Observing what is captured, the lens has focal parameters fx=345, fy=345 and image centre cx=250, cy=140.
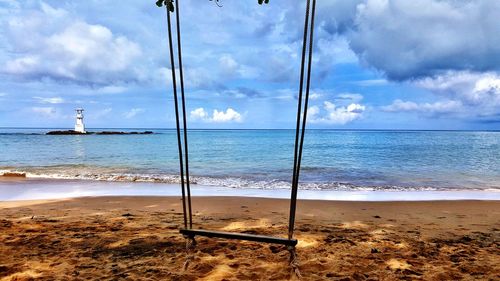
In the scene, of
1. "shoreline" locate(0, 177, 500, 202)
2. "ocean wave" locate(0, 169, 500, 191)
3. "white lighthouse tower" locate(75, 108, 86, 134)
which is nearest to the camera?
"shoreline" locate(0, 177, 500, 202)

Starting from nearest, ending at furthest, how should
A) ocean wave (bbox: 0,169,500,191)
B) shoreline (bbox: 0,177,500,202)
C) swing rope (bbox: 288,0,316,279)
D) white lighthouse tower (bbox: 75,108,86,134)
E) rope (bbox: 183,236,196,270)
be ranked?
swing rope (bbox: 288,0,316,279)
rope (bbox: 183,236,196,270)
shoreline (bbox: 0,177,500,202)
ocean wave (bbox: 0,169,500,191)
white lighthouse tower (bbox: 75,108,86,134)

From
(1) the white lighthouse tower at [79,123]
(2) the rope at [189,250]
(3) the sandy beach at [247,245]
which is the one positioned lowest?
(1) the white lighthouse tower at [79,123]

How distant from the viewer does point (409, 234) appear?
493 centimetres

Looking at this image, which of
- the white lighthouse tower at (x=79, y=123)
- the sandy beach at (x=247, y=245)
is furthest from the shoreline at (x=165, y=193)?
the white lighthouse tower at (x=79, y=123)

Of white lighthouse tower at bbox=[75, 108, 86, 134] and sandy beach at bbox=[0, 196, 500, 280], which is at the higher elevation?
sandy beach at bbox=[0, 196, 500, 280]

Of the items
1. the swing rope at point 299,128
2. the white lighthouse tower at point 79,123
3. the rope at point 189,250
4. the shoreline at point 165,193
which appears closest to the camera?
the swing rope at point 299,128

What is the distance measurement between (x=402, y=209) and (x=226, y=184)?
662 centimetres

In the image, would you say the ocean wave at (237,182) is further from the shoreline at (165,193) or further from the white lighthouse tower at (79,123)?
the white lighthouse tower at (79,123)

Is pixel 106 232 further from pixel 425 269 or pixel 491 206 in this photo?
pixel 491 206

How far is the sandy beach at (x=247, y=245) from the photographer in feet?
11.1

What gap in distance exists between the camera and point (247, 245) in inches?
166

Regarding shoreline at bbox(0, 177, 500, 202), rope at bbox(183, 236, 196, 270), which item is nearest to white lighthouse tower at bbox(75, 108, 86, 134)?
shoreline at bbox(0, 177, 500, 202)

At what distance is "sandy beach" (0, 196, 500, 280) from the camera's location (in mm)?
3391

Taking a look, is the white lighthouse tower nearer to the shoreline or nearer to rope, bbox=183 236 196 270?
the shoreline
